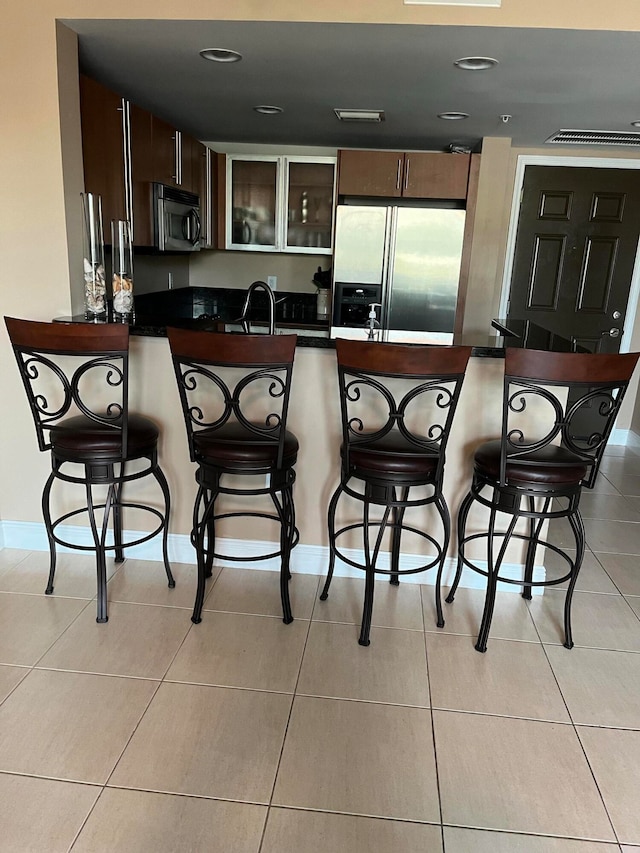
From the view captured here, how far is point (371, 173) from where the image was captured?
4285 millimetres

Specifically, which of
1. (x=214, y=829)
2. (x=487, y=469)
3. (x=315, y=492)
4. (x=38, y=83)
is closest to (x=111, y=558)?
(x=315, y=492)

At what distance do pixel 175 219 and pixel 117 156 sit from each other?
2.52 ft

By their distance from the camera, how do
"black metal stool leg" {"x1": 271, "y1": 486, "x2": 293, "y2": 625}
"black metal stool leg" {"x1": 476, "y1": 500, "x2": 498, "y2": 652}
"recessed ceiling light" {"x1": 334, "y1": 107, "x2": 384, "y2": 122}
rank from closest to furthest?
1. "black metal stool leg" {"x1": 476, "y1": 500, "x2": 498, "y2": 652}
2. "black metal stool leg" {"x1": 271, "y1": 486, "x2": 293, "y2": 625}
3. "recessed ceiling light" {"x1": 334, "y1": 107, "x2": 384, "y2": 122}

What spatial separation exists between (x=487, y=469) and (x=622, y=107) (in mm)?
2274

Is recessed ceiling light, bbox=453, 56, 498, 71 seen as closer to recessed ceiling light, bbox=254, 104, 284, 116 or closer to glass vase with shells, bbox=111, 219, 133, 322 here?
recessed ceiling light, bbox=254, 104, 284, 116

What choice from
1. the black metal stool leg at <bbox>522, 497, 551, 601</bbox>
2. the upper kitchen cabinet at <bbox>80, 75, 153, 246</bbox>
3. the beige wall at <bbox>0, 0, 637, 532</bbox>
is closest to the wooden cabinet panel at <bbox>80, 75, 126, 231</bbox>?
the upper kitchen cabinet at <bbox>80, 75, 153, 246</bbox>

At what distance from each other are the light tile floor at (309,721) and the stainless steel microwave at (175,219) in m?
2.06

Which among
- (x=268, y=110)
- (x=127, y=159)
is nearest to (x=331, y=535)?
(x=127, y=159)

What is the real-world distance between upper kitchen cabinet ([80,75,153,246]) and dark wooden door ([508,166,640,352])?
2635mm

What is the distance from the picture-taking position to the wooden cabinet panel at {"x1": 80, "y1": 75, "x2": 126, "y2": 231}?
2.84 m

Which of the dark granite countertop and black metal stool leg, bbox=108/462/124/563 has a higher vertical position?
the dark granite countertop

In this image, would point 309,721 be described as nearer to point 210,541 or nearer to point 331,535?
point 331,535

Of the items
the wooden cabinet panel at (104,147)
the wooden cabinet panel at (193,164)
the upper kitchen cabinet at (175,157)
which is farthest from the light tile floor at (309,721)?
the wooden cabinet panel at (193,164)

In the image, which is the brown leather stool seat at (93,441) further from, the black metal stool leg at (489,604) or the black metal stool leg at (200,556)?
the black metal stool leg at (489,604)
